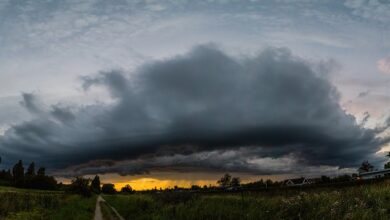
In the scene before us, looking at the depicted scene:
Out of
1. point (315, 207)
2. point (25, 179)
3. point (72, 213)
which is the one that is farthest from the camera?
point (25, 179)

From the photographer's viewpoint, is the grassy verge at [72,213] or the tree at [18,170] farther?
the tree at [18,170]

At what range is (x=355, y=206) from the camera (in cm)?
1608

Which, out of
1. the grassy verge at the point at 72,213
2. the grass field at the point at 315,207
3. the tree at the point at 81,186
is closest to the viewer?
the grass field at the point at 315,207

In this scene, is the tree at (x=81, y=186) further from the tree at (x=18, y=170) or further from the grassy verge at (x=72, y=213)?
the tree at (x=18, y=170)

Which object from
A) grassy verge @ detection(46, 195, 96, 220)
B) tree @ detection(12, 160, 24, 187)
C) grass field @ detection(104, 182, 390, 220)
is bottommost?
grassy verge @ detection(46, 195, 96, 220)

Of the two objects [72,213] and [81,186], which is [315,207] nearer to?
[72,213]

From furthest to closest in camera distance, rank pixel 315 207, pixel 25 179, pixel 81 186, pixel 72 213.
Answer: pixel 25 179
pixel 81 186
pixel 72 213
pixel 315 207

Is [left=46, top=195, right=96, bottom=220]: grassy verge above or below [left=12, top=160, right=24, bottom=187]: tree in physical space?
below

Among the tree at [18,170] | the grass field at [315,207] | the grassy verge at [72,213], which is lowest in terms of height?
the grassy verge at [72,213]

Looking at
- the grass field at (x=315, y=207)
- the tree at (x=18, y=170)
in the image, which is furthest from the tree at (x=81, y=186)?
the tree at (x=18, y=170)

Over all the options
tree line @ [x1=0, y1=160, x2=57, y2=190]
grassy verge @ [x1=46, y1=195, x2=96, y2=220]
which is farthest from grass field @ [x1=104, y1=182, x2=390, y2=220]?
tree line @ [x1=0, y1=160, x2=57, y2=190]

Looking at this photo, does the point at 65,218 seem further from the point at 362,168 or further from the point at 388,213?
the point at 362,168

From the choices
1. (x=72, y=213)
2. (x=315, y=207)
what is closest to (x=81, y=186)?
(x=72, y=213)

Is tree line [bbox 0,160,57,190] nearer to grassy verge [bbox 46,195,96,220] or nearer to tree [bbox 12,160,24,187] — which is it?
tree [bbox 12,160,24,187]
